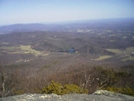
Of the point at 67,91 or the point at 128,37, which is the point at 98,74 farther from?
the point at 128,37

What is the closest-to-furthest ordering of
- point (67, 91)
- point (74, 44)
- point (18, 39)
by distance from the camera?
point (67, 91), point (74, 44), point (18, 39)


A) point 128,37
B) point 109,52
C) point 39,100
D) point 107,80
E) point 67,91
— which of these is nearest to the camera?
point 39,100

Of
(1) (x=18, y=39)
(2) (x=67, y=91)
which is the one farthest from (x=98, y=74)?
(1) (x=18, y=39)

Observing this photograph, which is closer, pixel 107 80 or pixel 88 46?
pixel 107 80

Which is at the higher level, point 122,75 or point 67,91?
point 67,91

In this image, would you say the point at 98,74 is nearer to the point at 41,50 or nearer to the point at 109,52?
the point at 109,52

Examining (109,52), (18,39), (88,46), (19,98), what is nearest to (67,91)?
(19,98)

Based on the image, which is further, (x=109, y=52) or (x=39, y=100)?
(x=109, y=52)

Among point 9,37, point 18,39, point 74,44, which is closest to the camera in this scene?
point 74,44

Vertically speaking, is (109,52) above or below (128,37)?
below

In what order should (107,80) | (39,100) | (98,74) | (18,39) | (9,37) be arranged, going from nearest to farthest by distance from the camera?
(39,100) < (107,80) < (98,74) < (18,39) < (9,37)
